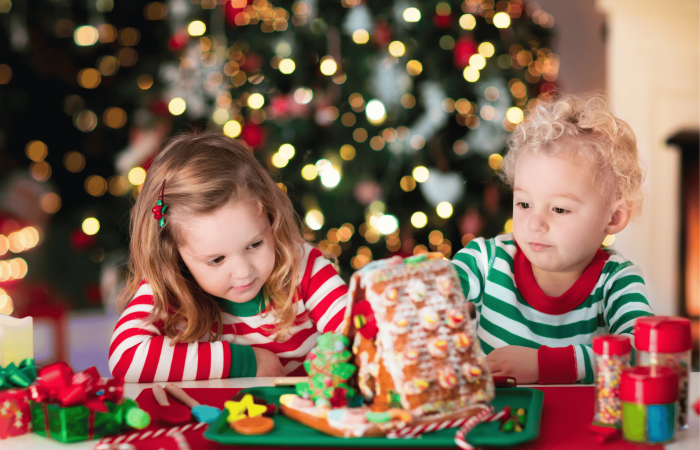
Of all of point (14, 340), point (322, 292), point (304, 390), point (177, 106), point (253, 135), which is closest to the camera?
point (304, 390)

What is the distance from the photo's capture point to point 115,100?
2.96m

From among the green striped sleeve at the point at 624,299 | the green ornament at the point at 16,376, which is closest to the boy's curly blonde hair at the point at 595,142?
the green striped sleeve at the point at 624,299

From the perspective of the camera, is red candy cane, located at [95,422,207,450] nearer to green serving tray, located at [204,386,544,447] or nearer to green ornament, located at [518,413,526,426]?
green serving tray, located at [204,386,544,447]

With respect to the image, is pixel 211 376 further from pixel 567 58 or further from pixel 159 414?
pixel 567 58

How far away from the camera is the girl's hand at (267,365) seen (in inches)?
44.3

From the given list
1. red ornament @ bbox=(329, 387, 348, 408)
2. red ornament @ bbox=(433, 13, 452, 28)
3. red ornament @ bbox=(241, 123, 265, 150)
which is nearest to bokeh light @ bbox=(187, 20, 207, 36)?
red ornament @ bbox=(241, 123, 265, 150)

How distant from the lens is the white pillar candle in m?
0.87

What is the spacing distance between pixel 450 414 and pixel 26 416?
515 millimetres

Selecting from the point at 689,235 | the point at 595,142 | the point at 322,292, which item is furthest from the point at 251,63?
the point at 689,235

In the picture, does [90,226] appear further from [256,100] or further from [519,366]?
[519,366]

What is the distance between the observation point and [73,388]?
720 millimetres

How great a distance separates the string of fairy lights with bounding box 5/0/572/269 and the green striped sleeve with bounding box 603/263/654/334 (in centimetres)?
159

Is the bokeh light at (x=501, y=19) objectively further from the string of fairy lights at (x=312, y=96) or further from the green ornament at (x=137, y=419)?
the green ornament at (x=137, y=419)

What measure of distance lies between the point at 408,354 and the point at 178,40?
2529mm
